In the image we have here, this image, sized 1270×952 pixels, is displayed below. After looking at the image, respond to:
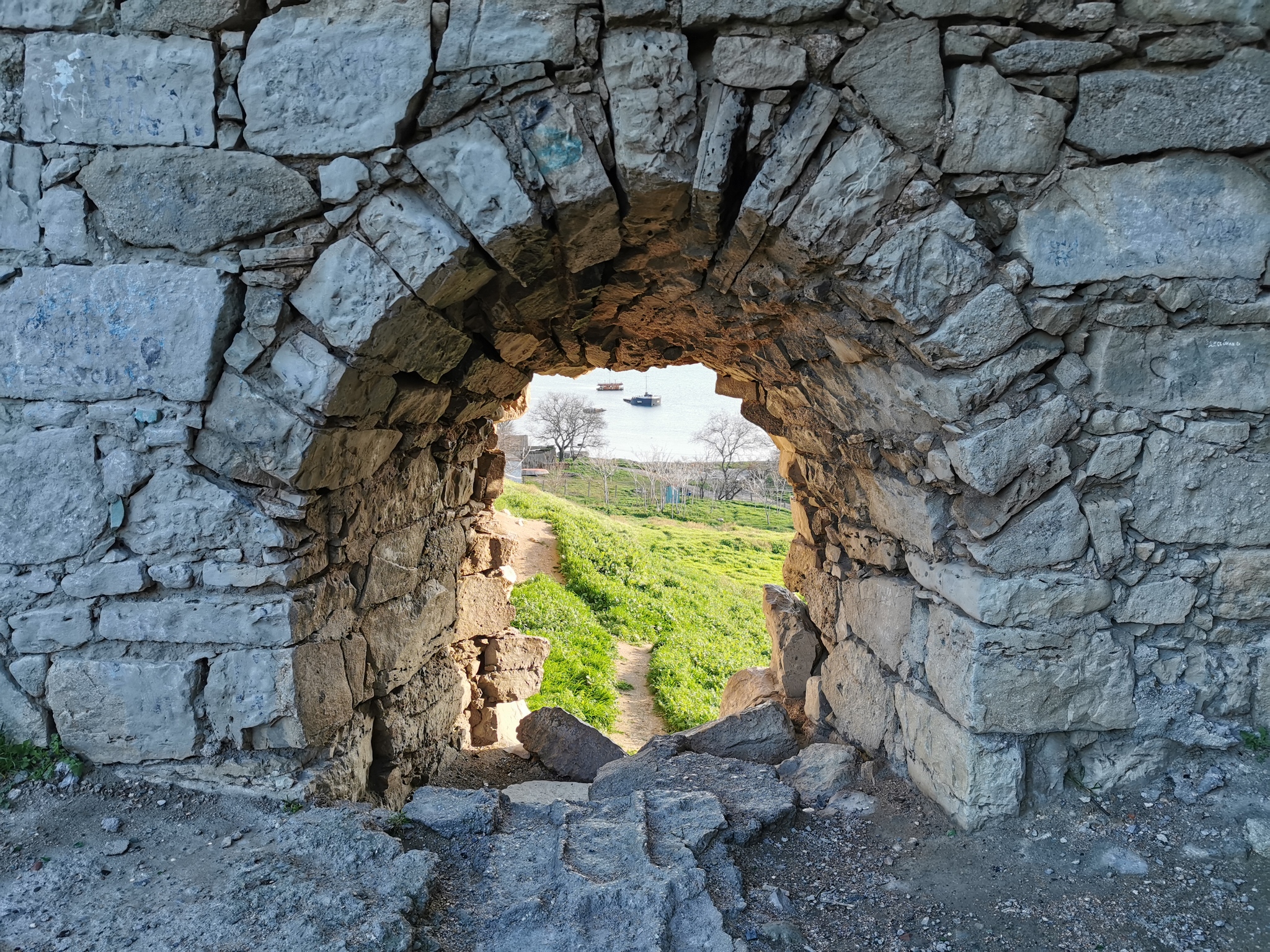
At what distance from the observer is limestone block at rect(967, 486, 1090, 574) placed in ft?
8.46

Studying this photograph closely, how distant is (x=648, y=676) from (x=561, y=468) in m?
14.6

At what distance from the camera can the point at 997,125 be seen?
2.39 meters

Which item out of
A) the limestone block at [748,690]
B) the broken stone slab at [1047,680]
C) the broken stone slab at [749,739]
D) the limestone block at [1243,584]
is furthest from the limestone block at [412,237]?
the limestone block at [748,690]

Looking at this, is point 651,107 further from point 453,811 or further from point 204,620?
point 453,811

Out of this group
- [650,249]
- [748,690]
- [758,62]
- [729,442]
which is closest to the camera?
[758,62]

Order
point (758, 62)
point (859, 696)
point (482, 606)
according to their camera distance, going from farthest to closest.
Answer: point (482, 606) → point (859, 696) → point (758, 62)

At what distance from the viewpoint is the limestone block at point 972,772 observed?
264cm

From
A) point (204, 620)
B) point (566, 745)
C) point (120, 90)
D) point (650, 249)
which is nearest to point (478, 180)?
point (650, 249)

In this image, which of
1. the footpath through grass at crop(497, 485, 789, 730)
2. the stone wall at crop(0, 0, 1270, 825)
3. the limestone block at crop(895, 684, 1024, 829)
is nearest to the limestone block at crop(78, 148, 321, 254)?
the stone wall at crop(0, 0, 1270, 825)

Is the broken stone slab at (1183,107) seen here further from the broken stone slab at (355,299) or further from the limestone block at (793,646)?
the limestone block at (793,646)

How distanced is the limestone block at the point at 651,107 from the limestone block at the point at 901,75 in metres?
0.47

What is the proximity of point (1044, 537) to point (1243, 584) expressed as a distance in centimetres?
70

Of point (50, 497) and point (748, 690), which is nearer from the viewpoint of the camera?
point (50, 497)

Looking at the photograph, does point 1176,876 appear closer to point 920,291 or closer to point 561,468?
point 920,291
